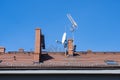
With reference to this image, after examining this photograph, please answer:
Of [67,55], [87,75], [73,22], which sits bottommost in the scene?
[87,75]

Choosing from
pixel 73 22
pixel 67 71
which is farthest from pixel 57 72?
pixel 73 22

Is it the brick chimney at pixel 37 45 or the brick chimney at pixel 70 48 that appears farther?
the brick chimney at pixel 70 48

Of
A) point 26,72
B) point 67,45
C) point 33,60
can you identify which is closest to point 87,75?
point 26,72

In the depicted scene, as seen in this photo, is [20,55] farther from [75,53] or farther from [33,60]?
[75,53]

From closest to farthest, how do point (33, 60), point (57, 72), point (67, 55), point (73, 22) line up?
1. point (57, 72)
2. point (33, 60)
3. point (67, 55)
4. point (73, 22)

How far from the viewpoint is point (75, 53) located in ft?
94.7

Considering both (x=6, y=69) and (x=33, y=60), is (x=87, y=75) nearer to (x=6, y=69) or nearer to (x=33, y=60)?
(x=6, y=69)

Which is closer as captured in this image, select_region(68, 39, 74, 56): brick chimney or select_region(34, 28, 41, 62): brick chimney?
select_region(34, 28, 41, 62): brick chimney

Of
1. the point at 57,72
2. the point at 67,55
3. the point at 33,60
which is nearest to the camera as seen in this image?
the point at 57,72

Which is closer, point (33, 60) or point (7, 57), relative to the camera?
point (33, 60)

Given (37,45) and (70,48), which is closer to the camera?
(37,45)

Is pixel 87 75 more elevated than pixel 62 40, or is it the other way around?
pixel 62 40

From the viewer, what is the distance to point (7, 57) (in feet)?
92.9

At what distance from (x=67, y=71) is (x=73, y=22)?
11.1 metres
